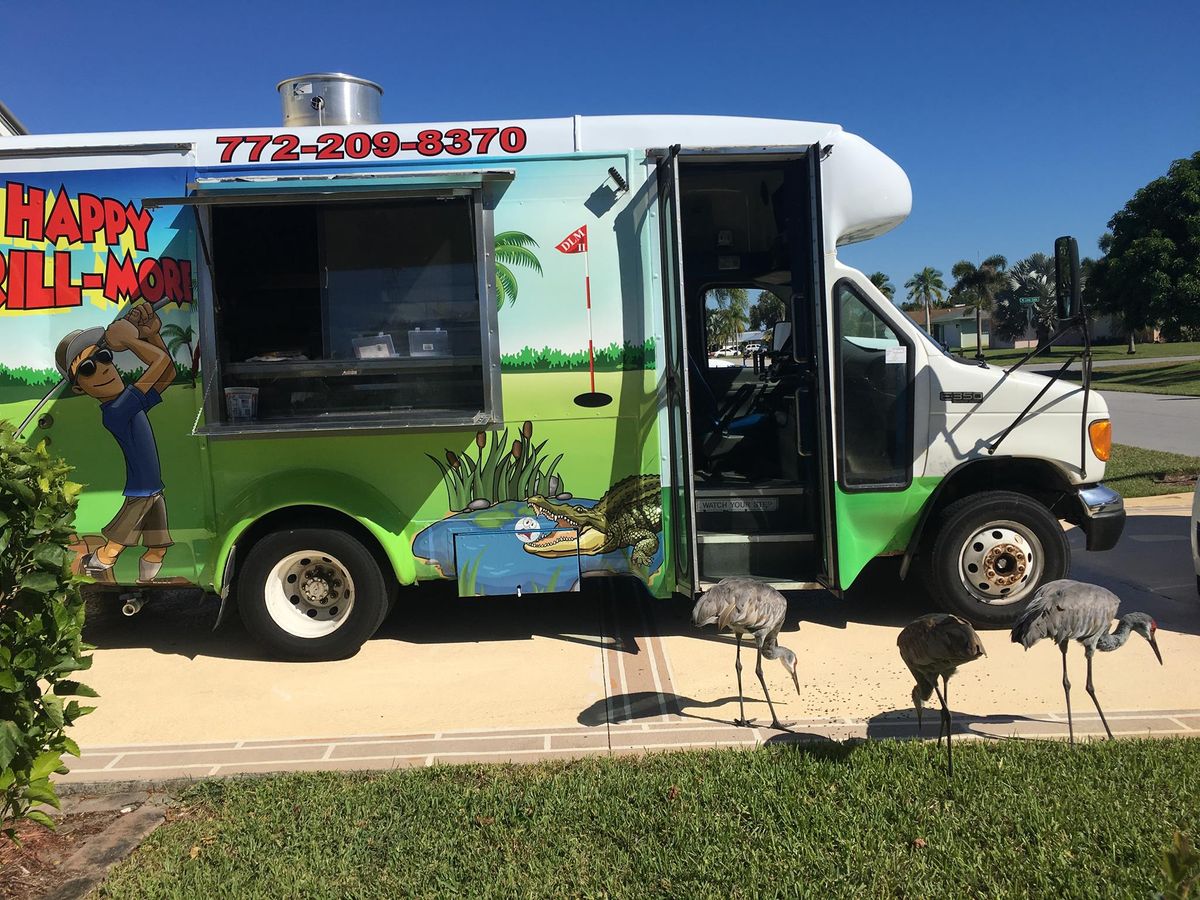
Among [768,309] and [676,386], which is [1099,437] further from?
[676,386]

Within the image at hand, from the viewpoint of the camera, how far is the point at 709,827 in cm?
335

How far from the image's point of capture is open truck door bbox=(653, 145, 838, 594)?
17.3 feet

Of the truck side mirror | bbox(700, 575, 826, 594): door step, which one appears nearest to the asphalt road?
the truck side mirror

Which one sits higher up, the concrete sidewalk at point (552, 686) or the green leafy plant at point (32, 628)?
the green leafy plant at point (32, 628)

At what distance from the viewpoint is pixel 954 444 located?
5.61m

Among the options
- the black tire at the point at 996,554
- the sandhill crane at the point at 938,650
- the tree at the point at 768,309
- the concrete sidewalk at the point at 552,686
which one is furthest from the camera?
the tree at the point at 768,309

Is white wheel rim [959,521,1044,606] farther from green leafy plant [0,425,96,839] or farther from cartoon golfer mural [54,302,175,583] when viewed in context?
cartoon golfer mural [54,302,175,583]

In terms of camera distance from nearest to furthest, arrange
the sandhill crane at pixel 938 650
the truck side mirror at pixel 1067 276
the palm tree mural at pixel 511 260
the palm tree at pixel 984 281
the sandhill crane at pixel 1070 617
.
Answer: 1. the sandhill crane at pixel 938 650
2. the sandhill crane at pixel 1070 617
3. the truck side mirror at pixel 1067 276
4. the palm tree mural at pixel 511 260
5. the palm tree at pixel 984 281

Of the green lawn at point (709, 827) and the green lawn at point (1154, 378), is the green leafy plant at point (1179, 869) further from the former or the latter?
the green lawn at point (1154, 378)

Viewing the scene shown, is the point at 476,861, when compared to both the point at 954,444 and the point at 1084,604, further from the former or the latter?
the point at 954,444

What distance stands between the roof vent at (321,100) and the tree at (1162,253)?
30879mm

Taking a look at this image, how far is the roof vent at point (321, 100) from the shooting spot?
5.62 m

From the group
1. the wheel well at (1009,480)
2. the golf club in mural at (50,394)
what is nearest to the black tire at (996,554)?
the wheel well at (1009,480)

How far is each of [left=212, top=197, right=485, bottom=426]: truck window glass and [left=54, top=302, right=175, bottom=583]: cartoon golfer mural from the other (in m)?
0.50
